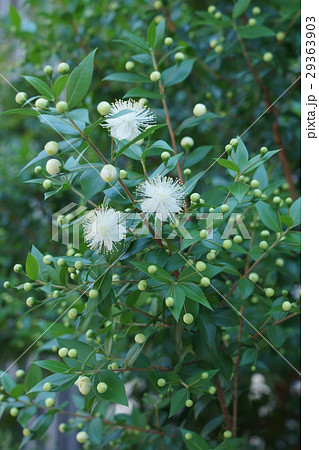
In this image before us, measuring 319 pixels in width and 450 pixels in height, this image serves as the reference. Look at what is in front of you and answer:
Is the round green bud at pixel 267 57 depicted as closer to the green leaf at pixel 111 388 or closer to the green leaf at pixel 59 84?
the green leaf at pixel 59 84

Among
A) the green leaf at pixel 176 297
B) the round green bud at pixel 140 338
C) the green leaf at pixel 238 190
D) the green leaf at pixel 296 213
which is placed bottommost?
the round green bud at pixel 140 338

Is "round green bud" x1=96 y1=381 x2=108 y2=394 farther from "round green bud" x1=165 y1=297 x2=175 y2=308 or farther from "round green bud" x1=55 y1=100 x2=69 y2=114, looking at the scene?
"round green bud" x1=55 y1=100 x2=69 y2=114

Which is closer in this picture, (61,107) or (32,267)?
(61,107)

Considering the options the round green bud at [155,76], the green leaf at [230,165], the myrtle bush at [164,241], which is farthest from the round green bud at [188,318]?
the round green bud at [155,76]

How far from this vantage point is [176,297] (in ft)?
2.31

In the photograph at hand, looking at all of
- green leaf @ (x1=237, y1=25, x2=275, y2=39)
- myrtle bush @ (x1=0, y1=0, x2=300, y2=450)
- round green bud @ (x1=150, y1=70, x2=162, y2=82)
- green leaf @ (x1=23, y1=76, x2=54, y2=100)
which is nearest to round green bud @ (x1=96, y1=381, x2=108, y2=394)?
myrtle bush @ (x1=0, y1=0, x2=300, y2=450)

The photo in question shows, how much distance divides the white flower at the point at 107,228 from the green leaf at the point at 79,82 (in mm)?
164

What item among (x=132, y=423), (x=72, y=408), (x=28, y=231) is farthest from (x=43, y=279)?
(x=72, y=408)

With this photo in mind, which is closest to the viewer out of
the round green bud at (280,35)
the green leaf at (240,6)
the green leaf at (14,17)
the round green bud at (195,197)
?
the round green bud at (195,197)

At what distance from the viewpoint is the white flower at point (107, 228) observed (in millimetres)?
710

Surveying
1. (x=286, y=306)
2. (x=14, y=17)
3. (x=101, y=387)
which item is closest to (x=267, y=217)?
(x=286, y=306)

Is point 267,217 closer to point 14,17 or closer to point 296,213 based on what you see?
point 296,213

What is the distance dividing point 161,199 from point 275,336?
35 cm

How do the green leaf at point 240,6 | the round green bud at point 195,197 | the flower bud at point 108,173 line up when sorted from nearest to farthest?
the flower bud at point 108,173 < the round green bud at point 195,197 < the green leaf at point 240,6
